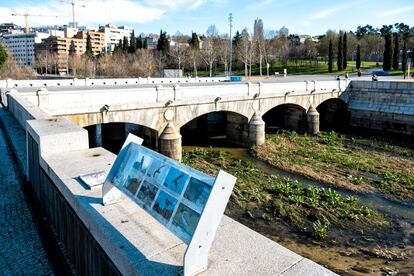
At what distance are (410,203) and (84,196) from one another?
13.7 m

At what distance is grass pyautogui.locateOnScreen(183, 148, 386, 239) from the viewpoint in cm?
1255

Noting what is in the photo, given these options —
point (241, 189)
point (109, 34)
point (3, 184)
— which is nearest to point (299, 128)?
point (241, 189)

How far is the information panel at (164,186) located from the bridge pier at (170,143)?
1562cm

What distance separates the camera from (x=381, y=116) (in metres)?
29.9

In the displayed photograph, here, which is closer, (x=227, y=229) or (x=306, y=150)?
(x=227, y=229)

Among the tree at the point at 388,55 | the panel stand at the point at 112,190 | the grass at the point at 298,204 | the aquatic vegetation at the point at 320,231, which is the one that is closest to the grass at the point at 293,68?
the tree at the point at 388,55

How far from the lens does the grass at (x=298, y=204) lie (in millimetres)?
12547

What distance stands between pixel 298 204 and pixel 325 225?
75.8 inches

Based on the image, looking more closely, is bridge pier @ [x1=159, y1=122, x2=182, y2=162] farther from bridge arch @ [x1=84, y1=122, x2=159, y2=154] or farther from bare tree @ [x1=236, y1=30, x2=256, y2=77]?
bare tree @ [x1=236, y1=30, x2=256, y2=77]

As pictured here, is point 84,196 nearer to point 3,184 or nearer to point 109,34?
point 3,184

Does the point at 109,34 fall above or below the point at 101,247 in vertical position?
above

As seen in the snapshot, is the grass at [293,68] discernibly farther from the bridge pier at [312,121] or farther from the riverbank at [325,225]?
the riverbank at [325,225]

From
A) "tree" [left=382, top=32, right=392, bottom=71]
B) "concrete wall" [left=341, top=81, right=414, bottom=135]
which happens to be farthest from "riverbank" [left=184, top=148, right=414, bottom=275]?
"tree" [left=382, top=32, right=392, bottom=71]

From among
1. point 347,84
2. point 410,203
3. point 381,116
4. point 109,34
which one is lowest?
point 410,203
